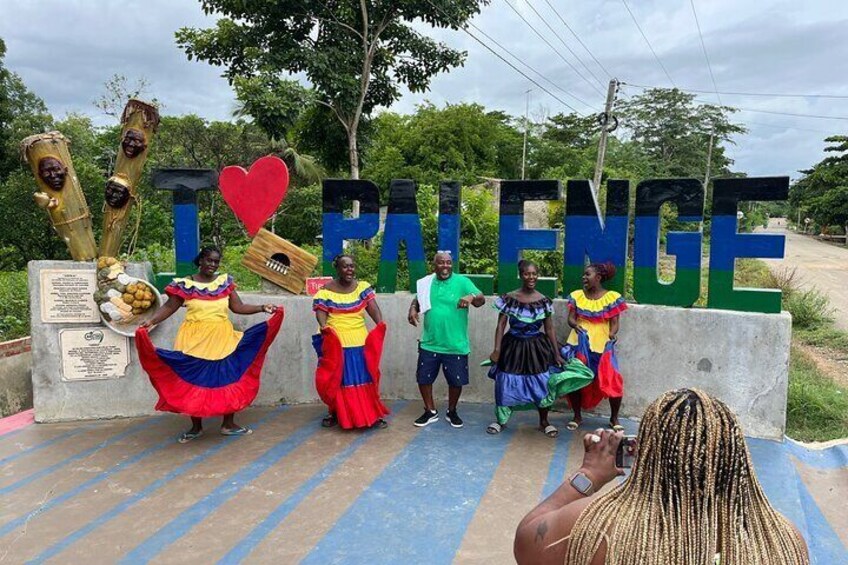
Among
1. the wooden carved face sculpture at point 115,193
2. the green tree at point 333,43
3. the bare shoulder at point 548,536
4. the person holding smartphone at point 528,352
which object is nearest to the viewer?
the bare shoulder at point 548,536

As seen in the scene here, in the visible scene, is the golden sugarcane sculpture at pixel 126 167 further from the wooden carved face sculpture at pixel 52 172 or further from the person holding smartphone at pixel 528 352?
the person holding smartphone at pixel 528 352

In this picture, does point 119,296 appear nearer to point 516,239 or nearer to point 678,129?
point 516,239

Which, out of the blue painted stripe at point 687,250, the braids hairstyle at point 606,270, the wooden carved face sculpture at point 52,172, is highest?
the wooden carved face sculpture at point 52,172

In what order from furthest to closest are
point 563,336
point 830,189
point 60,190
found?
1. point 830,189
2. point 563,336
3. point 60,190

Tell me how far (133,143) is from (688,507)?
18.9 feet

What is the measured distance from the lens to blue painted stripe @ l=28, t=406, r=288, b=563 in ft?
11.9

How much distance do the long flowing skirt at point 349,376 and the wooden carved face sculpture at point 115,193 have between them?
7.71 feet

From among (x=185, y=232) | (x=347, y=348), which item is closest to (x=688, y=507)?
(x=347, y=348)

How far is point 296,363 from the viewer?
21.1 feet

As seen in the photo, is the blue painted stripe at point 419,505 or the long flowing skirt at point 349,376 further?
the long flowing skirt at point 349,376

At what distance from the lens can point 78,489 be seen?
4.45m

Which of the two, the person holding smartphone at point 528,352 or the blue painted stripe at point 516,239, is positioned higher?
the blue painted stripe at point 516,239

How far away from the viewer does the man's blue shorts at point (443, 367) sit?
18.4 feet

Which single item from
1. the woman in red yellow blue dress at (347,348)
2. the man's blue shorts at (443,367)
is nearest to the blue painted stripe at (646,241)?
the man's blue shorts at (443,367)
